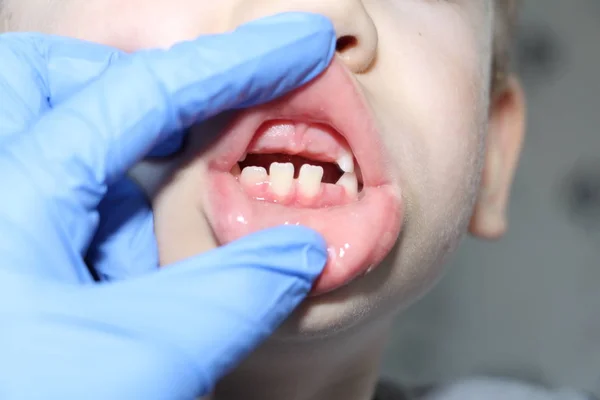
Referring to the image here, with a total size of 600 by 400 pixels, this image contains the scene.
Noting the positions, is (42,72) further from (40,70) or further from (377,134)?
(377,134)

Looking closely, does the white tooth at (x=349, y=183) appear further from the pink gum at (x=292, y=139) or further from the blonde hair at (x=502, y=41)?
the blonde hair at (x=502, y=41)

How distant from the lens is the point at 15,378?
0.58m

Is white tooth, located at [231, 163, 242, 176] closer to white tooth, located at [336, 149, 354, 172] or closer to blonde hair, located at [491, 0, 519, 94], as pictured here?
white tooth, located at [336, 149, 354, 172]

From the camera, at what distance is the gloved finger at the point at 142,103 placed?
642mm

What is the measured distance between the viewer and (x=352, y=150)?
70 cm

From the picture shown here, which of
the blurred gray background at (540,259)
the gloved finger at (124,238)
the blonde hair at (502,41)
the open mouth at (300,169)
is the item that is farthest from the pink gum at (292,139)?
the blurred gray background at (540,259)

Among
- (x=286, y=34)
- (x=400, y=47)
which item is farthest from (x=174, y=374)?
(x=400, y=47)

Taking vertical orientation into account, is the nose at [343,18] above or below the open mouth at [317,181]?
above

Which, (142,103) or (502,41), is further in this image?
(502,41)

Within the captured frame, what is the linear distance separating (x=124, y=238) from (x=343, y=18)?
0.30 meters

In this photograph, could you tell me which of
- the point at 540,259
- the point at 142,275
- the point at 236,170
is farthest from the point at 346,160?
the point at 540,259

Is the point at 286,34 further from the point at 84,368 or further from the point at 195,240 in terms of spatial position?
the point at 84,368

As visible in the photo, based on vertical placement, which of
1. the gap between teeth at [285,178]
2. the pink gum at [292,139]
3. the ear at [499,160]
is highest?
the pink gum at [292,139]

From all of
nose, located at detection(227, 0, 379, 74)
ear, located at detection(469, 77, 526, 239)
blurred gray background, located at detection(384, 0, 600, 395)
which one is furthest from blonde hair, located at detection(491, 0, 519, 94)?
blurred gray background, located at detection(384, 0, 600, 395)
